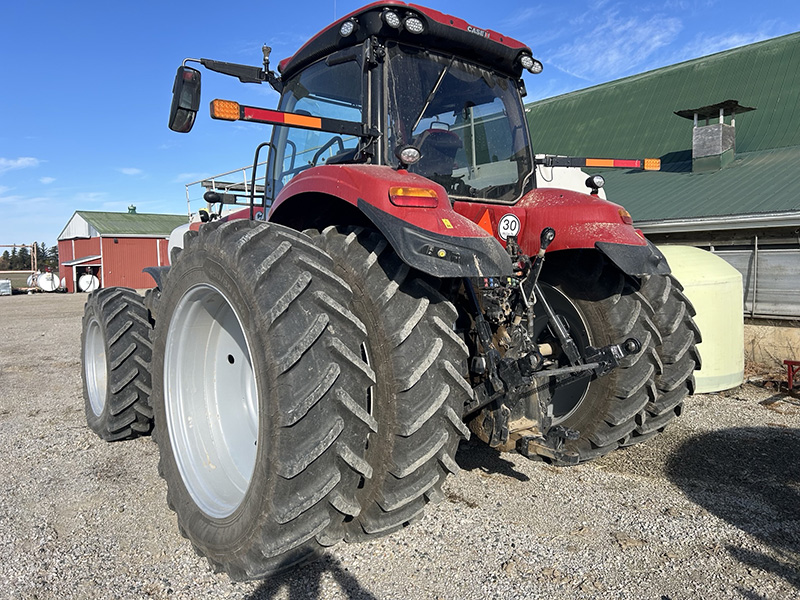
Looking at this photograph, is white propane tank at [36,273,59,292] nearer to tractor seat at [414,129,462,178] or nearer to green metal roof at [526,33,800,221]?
green metal roof at [526,33,800,221]

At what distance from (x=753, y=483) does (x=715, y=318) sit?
2836 mm

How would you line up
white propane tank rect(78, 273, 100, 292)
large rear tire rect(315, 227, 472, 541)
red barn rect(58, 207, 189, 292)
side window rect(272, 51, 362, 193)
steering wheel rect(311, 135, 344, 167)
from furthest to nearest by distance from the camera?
red barn rect(58, 207, 189, 292)
white propane tank rect(78, 273, 100, 292)
steering wheel rect(311, 135, 344, 167)
side window rect(272, 51, 362, 193)
large rear tire rect(315, 227, 472, 541)

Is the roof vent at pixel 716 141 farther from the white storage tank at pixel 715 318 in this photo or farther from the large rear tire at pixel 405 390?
the large rear tire at pixel 405 390

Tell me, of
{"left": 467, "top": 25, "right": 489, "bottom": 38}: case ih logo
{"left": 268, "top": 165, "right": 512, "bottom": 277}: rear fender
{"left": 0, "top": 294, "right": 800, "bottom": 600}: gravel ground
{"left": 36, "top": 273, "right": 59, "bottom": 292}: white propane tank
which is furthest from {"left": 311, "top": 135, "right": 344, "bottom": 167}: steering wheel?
{"left": 36, "top": 273, "right": 59, "bottom": 292}: white propane tank

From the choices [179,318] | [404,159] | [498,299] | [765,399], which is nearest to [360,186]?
[404,159]

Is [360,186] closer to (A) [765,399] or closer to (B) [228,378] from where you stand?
(B) [228,378]

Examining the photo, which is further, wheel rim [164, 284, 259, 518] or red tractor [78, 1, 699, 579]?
wheel rim [164, 284, 259, 518]

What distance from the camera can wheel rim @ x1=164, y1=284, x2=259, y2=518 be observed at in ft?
9.08

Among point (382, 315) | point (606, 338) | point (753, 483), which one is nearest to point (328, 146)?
point (382, 315)

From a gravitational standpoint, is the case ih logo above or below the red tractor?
above

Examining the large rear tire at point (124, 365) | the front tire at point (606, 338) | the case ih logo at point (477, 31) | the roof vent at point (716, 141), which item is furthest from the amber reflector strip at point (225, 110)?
the roof vent at point (716, 141)

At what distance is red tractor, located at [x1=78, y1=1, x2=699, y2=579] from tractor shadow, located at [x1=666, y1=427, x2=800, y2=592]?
1.70 feet

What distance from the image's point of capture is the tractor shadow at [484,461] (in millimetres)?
3633

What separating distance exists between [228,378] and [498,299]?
4.76 feet
